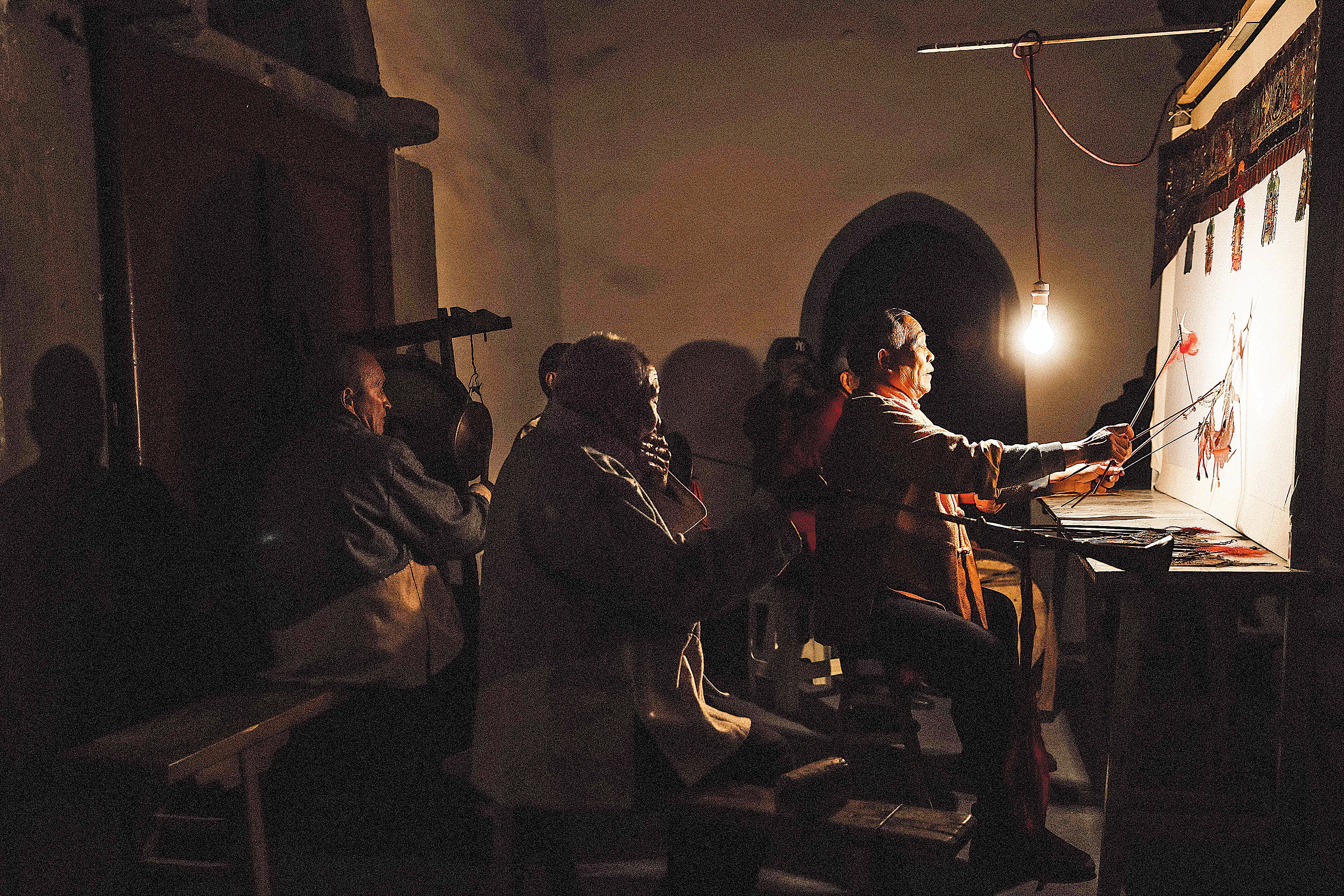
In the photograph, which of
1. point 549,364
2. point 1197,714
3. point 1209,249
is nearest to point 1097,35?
point 1209,249

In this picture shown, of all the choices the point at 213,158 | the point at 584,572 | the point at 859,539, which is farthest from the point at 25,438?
the point at 859,539

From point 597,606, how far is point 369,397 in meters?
1.49

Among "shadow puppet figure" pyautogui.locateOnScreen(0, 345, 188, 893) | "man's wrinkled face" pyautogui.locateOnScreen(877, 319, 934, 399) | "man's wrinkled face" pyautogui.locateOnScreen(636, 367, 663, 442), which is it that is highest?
"man's wrinkled face" pyautogui.locateOnScreen(877, 319, 934, 399)

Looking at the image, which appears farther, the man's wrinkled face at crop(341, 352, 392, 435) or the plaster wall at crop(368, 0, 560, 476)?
the plaster wall at crop(368, 0, 560, 476)

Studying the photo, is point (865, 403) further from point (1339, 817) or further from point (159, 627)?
point (159, 627)

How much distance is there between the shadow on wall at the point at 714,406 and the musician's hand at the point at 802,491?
381 centimetres

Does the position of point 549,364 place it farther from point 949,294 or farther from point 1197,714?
point 1197,714

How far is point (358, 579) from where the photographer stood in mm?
2805

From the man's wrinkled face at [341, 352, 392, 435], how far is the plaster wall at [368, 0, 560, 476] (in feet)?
5.59

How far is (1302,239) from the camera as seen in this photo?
8.54ft

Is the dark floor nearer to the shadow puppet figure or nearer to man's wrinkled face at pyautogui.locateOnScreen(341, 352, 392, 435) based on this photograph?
the shadow puppet figure

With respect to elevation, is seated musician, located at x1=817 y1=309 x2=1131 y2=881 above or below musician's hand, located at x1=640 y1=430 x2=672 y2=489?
below

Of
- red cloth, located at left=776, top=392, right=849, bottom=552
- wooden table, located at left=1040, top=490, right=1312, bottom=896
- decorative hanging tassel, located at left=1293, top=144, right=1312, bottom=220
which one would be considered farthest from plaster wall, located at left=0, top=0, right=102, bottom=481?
decorative hanging tassel, located at left=1293, top=144, right=1312, bottom=220

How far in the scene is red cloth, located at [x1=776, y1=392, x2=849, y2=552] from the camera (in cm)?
422
